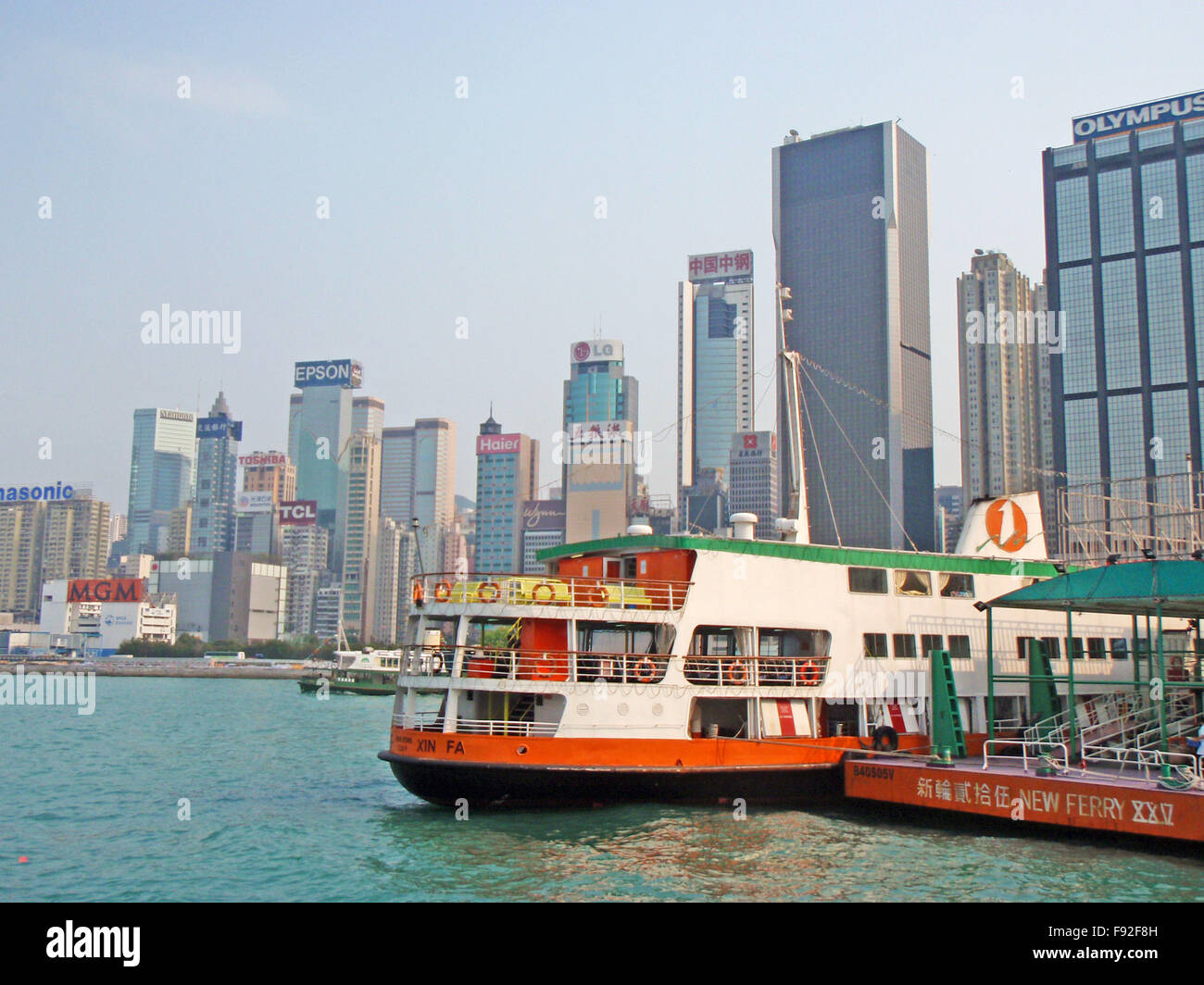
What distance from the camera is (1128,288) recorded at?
137000 millimetres

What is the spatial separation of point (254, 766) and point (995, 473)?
16250 centimetres

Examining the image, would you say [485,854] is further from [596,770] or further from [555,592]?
[555,592]

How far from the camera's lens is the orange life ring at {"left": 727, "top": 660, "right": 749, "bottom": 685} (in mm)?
25578

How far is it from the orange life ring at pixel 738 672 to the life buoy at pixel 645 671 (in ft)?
6.78

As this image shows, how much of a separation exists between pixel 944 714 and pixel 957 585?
5307mm

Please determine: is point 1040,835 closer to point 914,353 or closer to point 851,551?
point 851,551

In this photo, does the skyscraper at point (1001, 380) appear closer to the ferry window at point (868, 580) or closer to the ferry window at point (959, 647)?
the ferry window at point (959, 647)

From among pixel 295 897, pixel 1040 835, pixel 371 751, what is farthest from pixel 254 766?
pixel 1040 835

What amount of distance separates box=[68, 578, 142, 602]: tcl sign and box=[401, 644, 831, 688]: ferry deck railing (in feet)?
597

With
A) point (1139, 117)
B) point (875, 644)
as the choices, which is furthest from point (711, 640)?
point (1139, 117)

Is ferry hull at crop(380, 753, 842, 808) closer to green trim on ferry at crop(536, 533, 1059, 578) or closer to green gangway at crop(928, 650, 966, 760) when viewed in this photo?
green gangway at crop(928, 650, 966, 760)

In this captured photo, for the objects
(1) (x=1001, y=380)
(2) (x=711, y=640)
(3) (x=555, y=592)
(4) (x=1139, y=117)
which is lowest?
(2) (x=711, y=640)

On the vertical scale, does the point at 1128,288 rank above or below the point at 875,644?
above
